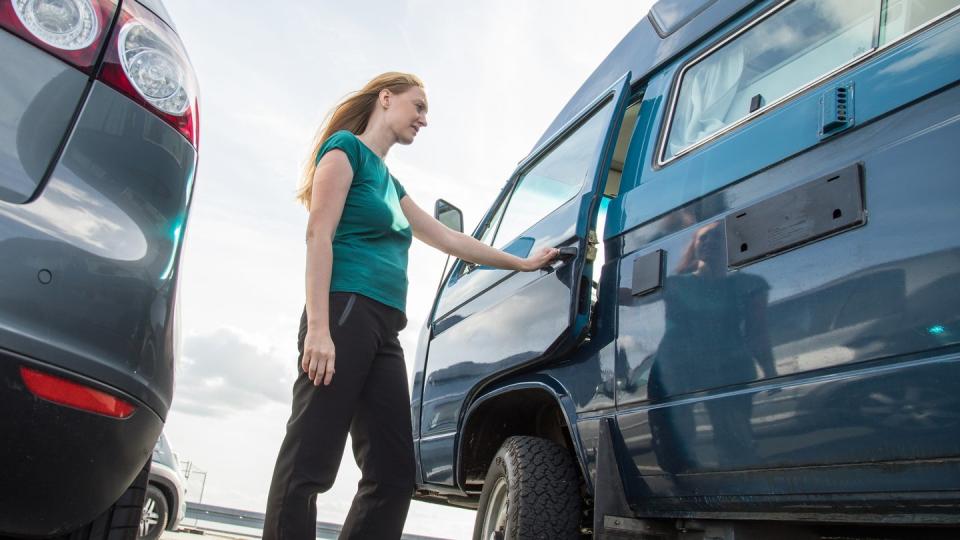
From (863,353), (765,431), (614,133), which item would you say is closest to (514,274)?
(614,133)

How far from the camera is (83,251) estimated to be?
1406 millimetres

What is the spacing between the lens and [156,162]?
1601mm

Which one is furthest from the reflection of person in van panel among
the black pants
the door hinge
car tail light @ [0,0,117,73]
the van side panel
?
car tail light @ [0,0,117,73]

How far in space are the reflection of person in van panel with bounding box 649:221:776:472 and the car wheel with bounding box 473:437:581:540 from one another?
0.53 metres

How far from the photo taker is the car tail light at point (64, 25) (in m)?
1.47

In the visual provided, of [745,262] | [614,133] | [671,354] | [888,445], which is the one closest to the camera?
[888,445]

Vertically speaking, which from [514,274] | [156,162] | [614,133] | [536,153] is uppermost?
[536,153]

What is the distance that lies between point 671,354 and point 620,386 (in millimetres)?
242

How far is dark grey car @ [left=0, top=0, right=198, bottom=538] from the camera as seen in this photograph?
1344mm

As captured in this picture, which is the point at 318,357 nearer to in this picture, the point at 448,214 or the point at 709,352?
the point at 709,352

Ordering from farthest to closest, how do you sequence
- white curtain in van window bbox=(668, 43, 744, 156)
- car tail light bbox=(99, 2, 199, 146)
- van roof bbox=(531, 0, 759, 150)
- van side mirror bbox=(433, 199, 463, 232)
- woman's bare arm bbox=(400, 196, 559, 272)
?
van side mirror bbox=(433, 199, 463, 232) → woman's bare arm bbox=(400, 196, 559, 272) → van roof bbox=(531, 0, 759, 150) → white curtain in van window bbox=(668, 43, 744, 156) → car tail light bbox=(99, 2, 199, 146)

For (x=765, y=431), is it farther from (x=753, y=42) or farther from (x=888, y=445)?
(x=753, y=42)

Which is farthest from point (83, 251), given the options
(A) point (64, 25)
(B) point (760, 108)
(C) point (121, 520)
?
(B) point (760, 108)

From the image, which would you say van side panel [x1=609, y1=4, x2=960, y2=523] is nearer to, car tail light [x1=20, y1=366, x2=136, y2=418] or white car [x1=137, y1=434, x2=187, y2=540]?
car tail light [x1=20, y1=366, x2=136, y2=418]
